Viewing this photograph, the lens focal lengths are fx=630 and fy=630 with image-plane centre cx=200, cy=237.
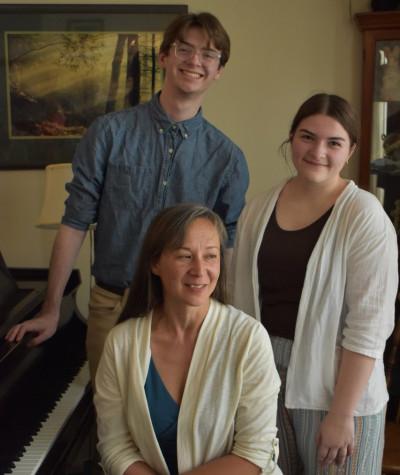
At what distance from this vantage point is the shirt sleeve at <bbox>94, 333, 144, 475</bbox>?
136 cm

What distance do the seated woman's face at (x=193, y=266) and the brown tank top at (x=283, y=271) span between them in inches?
7.2

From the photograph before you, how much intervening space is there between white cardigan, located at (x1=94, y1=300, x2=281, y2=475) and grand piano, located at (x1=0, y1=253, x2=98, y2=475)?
24 cm

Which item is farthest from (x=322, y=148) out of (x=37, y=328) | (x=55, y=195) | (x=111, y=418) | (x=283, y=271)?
(x=55, y=195)

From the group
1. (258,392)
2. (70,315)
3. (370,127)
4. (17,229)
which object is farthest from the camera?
(17,229)

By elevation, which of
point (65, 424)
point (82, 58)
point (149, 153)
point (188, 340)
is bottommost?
point (65, 424)

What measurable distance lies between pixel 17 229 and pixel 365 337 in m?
2.20

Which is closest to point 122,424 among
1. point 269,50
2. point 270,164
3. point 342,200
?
point 342,200

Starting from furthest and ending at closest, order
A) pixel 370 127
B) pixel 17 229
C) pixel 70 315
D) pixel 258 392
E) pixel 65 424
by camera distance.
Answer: pixel 17 229 < pixel 370 127 < pixel 70 315 < pixel 65 424 < pixel 258 392

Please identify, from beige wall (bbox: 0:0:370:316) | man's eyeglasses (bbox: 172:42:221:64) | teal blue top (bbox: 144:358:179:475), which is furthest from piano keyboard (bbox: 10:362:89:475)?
beige wall (bbox: 0:0:370:316)

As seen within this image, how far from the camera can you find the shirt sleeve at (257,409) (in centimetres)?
133

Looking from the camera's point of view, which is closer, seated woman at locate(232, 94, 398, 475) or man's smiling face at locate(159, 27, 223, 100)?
seated woman at locate(232, 94, 398, 475)

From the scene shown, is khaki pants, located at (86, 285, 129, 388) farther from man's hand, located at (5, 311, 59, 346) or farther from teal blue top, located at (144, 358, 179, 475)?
teal blue top, located at (144, 358, 179, 475)

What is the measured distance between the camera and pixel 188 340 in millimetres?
1389

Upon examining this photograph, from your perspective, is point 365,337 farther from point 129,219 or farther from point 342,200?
point 129,219
